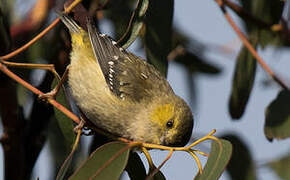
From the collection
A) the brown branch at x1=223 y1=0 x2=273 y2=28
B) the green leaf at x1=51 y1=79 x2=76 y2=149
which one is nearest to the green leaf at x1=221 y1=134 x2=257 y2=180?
the brown branch at x1=223 y1=0 x2=273 y2=28

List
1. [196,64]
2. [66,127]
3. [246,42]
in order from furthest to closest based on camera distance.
Result: [196,64]
[246,42]
[66,127]

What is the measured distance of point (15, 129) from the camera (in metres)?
3.44

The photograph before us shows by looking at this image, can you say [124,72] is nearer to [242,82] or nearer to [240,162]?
[242,82]

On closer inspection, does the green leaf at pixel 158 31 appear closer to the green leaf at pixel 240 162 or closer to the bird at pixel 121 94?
the bird at pixel 121 94

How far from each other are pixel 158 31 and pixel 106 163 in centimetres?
114

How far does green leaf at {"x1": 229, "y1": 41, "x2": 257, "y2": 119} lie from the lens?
3490mm

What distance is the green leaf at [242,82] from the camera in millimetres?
3490

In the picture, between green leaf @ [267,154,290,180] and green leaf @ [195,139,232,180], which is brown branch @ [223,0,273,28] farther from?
green leaf @ [195,139,232,180]

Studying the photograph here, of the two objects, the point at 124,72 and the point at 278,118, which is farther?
the point at 124,72

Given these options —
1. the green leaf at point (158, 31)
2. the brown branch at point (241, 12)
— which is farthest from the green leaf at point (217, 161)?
the brown branch at point (241, 12)

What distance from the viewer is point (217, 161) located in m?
2.27

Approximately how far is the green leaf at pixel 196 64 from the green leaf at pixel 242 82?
78cm

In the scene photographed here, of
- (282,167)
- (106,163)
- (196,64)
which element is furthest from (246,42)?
(106,163)

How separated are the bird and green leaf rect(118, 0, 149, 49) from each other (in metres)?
0.43
